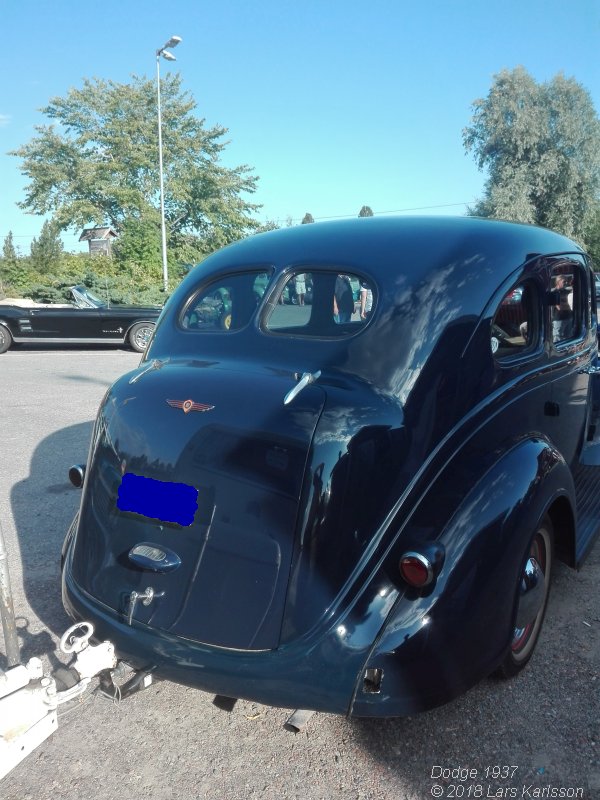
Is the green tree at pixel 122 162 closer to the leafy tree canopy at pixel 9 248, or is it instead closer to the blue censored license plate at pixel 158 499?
the leafy tree canopy at pixel 9 248

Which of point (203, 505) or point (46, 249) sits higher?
point (46, 249)

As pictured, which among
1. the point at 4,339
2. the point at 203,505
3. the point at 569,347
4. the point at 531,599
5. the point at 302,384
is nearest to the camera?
the point at 203,505

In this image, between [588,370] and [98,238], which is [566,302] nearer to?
[588,370]

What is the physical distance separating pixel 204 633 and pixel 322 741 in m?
0.68

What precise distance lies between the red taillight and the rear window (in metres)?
1.06

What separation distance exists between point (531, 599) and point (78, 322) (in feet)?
40.9

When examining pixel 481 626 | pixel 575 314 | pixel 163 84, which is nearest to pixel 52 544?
pixel 481 626

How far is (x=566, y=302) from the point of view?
371cm

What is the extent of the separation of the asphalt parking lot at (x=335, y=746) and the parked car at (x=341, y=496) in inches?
9.6

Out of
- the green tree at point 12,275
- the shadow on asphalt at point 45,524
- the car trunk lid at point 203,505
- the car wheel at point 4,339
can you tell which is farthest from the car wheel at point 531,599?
the green tree at point 12,275

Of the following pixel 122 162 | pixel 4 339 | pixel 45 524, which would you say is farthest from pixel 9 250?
pixel 45 524

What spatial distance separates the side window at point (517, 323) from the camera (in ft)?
9.48

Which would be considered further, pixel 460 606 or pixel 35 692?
pixel 460 606

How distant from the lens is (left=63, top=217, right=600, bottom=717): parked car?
7.19 feet
